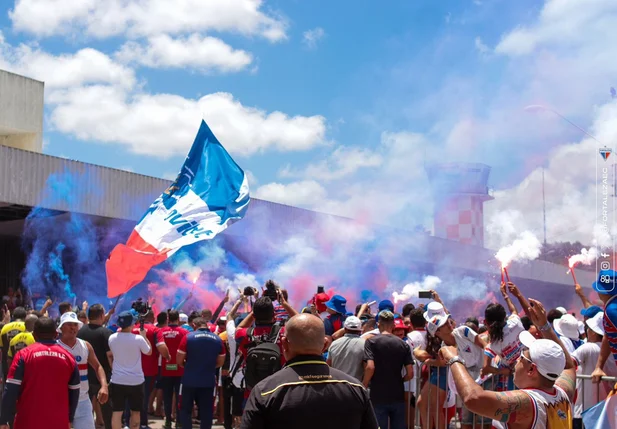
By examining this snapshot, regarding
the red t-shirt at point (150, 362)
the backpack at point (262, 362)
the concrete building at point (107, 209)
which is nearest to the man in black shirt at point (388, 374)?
the backpack at point (262, 362)

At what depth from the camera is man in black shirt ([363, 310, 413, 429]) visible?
748 cm

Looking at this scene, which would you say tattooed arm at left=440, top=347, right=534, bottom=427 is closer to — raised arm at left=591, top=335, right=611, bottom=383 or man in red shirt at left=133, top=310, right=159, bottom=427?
raised arm at left=591, top=335, right=611, bottom=383

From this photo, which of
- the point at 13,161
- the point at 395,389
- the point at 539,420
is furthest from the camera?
the point at 13,161

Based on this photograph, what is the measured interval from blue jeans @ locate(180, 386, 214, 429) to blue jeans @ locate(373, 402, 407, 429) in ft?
7.45

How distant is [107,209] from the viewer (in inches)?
871

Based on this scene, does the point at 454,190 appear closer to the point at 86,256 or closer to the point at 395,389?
the point at 86,256

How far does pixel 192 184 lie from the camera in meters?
14.0

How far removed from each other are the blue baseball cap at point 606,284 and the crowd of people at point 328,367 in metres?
0.01

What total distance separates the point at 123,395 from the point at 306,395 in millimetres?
6219

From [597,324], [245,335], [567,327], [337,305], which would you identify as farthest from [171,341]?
[597,324]

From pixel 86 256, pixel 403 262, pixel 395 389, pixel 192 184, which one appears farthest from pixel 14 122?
pixel 395 389

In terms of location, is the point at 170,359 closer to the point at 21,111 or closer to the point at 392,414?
the point at 392,414

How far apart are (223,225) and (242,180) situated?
52.4 inches

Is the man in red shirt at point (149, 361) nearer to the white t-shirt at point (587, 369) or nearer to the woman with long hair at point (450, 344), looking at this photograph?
the woman with long hair at point (450, 344)
